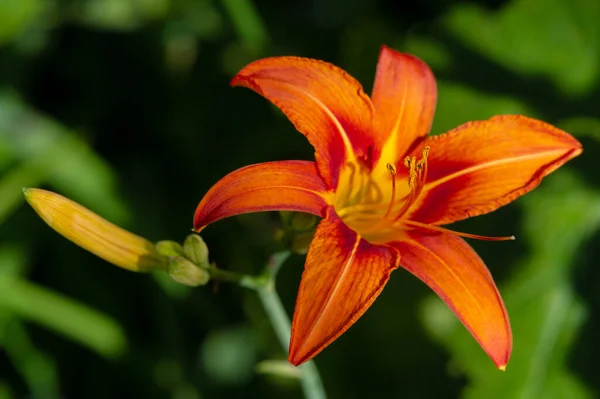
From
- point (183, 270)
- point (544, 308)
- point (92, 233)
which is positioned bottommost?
point (544, 308)

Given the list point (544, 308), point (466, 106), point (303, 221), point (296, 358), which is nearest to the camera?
point (296, 358)

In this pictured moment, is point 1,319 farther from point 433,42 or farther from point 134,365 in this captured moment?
point 433,42

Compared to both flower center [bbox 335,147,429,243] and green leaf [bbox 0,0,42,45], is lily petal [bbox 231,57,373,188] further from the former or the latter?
green leaf [bbox 0,0,42,45]

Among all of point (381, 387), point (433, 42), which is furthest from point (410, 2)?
point (381, 387)

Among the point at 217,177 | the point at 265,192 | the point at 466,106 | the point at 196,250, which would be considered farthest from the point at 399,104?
the point at 217,177

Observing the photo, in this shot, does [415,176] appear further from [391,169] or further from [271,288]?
[271,288]

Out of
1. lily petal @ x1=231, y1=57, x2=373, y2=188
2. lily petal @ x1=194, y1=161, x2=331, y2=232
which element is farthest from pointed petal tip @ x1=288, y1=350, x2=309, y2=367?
lily petal @ x1=231, y1=57, x2=373, y2=188
